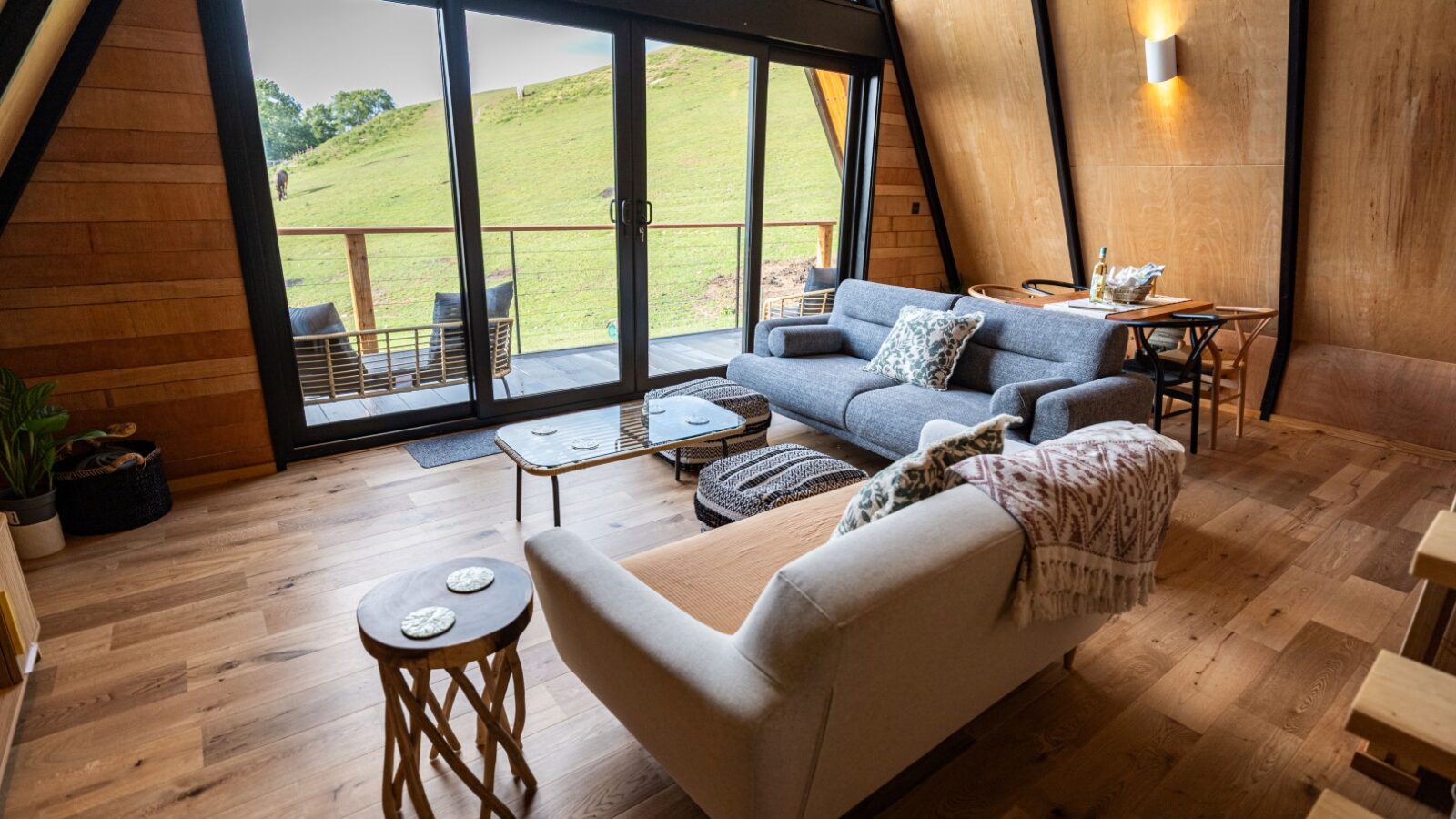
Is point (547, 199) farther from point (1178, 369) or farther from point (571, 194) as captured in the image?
point (1178, 369)

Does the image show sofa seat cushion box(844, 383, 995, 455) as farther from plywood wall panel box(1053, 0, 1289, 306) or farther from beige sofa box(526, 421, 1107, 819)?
plywood wall panel box(1053, 0, 1289, 306)

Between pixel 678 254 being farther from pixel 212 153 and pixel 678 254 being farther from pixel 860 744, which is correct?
pixel 860 744

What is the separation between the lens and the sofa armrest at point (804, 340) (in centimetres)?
387

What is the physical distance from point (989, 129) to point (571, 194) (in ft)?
8.78

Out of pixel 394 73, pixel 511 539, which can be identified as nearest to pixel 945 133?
pixel 394 73

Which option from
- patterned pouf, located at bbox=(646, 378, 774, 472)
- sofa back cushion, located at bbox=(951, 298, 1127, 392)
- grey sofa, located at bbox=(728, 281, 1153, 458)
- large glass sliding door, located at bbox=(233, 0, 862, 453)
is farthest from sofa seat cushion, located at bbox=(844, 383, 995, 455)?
large glass sliding door, located at bbox=(233, 0, 862, 453)

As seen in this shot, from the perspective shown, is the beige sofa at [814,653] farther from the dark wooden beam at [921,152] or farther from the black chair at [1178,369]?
the dark wooden beam at [921,152]

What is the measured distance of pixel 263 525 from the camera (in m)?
2.81

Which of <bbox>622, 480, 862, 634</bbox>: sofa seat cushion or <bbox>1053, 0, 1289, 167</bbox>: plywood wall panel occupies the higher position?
<bbox>1053, 0, 1289, 167</bbox>: plywood wall panel

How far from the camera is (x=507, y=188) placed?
423 cm

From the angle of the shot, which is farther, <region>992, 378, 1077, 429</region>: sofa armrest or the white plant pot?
<region>992, 378, 1077, 429</region>: sofa armrest

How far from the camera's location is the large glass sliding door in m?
3.40

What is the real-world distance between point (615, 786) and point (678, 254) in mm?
4079

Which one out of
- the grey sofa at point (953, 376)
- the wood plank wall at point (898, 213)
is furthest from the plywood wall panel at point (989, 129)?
the grey sofa at point (953, 376)
